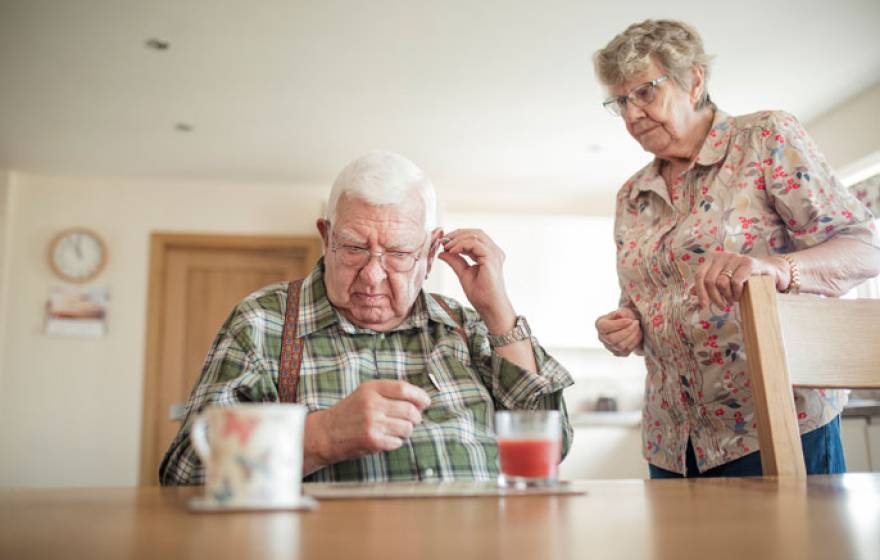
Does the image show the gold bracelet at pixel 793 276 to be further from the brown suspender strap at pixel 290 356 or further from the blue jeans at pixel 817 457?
the brown suspender strap at pixel 290 356

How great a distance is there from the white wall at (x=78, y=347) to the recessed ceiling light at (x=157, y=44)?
1.89 m

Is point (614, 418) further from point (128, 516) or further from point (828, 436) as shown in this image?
point (128, 516)

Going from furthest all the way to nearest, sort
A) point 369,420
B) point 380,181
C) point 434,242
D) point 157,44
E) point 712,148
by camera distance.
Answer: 1. point 157,44
2. point 712,148
3. point 434,242
4. point 380,181
5. point 369,420

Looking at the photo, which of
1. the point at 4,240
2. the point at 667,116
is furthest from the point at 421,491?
the point at 4,240

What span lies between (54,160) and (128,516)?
4.60 metres

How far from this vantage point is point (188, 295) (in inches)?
202

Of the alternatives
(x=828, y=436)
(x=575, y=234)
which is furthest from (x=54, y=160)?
(x=828, y=436)

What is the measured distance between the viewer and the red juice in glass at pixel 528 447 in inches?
31.4

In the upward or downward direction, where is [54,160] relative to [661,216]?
upward

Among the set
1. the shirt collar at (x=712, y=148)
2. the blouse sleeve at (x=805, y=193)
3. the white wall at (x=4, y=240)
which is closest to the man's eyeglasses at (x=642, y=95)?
the shirt collar at (x=712, y=148)

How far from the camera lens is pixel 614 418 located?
4.94 m

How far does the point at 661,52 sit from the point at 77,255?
13.9 feet

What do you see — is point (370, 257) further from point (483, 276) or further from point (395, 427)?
point (395, 427)

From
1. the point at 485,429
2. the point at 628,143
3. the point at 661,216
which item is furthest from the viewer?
the point at 628,143
